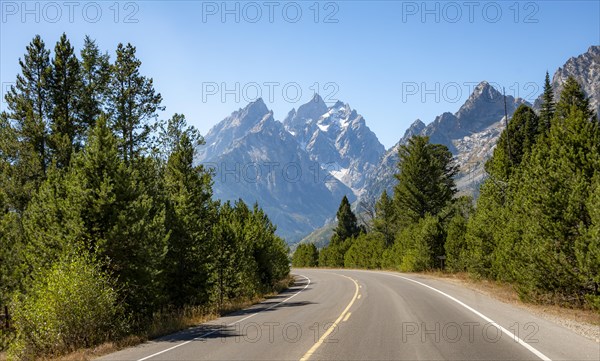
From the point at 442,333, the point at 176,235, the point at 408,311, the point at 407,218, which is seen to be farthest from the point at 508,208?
the point at 407,218

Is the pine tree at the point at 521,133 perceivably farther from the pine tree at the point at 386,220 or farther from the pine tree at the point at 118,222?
the pine tree at the point at 118,222

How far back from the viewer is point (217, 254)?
26562 mm

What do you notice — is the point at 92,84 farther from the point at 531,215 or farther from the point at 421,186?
the point at 421,186

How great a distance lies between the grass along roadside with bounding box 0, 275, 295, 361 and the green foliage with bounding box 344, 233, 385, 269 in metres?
41.1

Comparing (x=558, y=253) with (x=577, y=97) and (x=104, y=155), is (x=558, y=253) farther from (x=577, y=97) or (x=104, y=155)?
(x=577, y=97)

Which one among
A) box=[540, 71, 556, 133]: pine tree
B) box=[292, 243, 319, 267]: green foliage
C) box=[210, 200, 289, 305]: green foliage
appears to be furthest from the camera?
box=[292, 243, 319, 267]: green foliage

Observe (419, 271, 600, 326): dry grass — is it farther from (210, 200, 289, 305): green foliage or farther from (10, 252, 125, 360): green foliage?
(10, 252, 125, 360): green foliage

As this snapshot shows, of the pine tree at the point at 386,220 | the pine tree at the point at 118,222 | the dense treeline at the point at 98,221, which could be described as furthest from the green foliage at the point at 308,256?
the pine tree at the point at 118,222

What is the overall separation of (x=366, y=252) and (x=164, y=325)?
178 ft

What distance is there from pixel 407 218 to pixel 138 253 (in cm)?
5011

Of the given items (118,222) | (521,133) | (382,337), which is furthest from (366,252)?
(382,337)

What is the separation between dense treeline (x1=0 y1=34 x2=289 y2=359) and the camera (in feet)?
46.3

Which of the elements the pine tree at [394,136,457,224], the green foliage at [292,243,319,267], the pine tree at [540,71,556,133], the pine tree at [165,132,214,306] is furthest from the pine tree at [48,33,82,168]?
the green foliage at [292,243,319,267]

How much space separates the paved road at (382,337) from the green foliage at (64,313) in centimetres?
183
